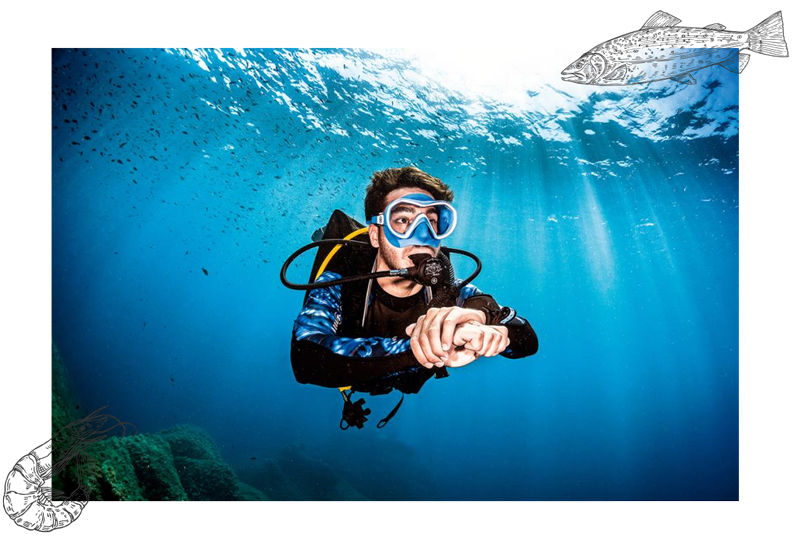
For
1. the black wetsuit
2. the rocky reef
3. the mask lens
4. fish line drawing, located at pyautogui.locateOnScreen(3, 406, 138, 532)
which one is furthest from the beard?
the rocky reef

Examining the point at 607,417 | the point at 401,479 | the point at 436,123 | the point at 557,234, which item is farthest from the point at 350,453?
the point at 607,417

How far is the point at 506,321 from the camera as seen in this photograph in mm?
2727

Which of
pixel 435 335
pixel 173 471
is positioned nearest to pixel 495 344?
pixel 435 335

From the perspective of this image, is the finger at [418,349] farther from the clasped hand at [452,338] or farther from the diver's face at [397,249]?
the diver's face at [397,249]

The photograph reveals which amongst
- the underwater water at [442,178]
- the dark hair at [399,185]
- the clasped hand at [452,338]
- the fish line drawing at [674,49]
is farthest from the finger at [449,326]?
the underwater water at [442,178]

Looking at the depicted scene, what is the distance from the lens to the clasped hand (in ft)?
6.40

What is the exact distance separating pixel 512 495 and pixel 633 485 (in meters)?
14.4

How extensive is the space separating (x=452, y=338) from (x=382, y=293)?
1.65 m

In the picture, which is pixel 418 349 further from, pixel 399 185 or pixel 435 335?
pixel 399 185

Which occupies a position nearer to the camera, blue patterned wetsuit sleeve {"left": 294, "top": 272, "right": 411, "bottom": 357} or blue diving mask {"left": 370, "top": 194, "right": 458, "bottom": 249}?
blue patterned wetsuit sleeve {"left": 294, "top": 272, "right": 411, "bottom": 357}

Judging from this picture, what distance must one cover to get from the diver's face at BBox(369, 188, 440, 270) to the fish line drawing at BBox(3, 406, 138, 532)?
3936mm

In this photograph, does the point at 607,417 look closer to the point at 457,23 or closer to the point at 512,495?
the point at 512,495

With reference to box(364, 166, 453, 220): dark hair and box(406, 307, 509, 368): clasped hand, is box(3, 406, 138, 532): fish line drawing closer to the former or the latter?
box(364, 166, 453, 220): dark hair

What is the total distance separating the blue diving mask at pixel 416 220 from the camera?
10.7ft
